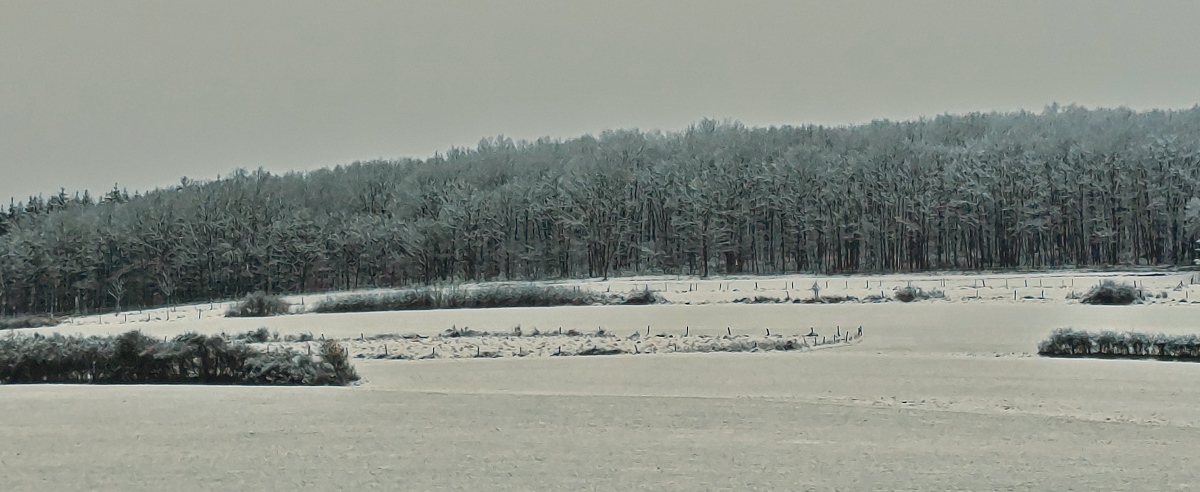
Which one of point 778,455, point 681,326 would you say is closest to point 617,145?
point 681,326

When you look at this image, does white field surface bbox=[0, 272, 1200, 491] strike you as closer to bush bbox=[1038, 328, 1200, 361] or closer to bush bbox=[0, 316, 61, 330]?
bush bbox=[1038, 328, 1200, 361]

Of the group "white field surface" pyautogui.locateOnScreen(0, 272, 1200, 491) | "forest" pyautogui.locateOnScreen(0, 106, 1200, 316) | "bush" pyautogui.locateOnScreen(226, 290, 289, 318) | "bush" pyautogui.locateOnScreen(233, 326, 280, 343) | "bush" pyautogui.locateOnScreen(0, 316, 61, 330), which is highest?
"forest" pyautogui.locateOnScreen(0, 106, 1200, 316)

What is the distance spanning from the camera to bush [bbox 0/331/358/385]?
68.4 ft

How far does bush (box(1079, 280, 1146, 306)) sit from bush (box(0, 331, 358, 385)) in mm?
30536

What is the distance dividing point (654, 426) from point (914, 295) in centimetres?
3407

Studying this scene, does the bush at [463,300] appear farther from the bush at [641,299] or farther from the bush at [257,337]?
the bush at [257,337]

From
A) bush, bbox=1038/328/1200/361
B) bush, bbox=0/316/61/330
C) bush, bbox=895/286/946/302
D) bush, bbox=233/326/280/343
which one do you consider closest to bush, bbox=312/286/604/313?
bush, bbox=895/286/946/302

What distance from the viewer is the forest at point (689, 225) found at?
8600 cm

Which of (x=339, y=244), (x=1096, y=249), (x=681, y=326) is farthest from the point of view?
(x=339, y=244)

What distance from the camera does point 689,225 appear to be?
9138 cm

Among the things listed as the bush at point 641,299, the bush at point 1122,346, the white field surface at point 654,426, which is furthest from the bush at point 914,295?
the bush at point 1122,346

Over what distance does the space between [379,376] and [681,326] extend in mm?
14596

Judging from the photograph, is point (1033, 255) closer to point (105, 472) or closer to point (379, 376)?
point (379, 376)

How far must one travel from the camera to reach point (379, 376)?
871 inches
